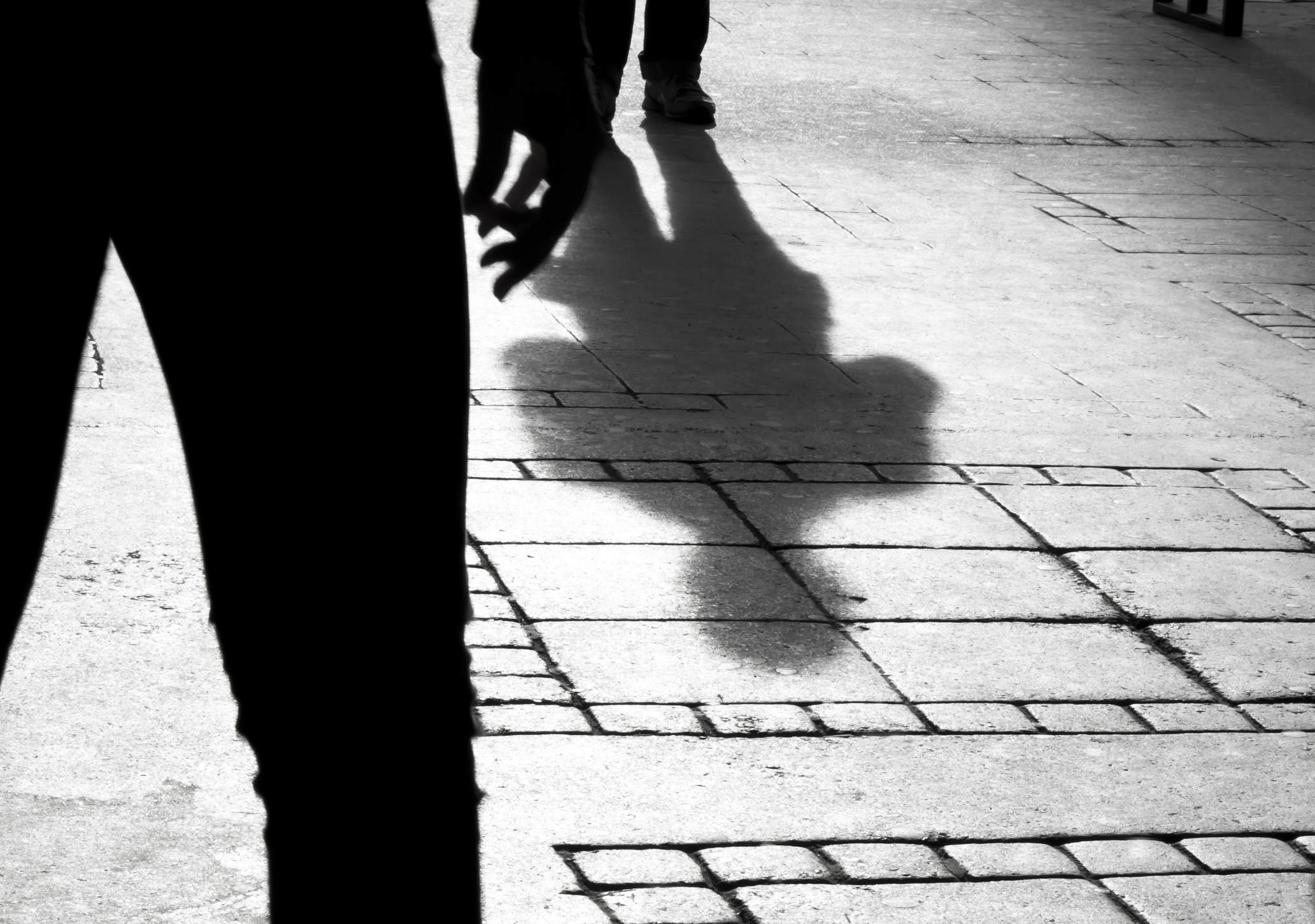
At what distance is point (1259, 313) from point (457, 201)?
474 cm

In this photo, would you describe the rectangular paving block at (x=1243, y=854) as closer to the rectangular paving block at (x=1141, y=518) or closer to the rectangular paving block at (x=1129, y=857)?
the rectangular paving block at (x=1129, y=857)

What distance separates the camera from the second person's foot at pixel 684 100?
26.8 ft

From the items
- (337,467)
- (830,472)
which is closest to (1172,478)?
(830,472)

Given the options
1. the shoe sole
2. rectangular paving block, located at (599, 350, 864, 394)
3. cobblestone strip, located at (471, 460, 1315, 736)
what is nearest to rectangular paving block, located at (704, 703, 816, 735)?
cobblestone strip, located at (471, 460, 1315, 736)

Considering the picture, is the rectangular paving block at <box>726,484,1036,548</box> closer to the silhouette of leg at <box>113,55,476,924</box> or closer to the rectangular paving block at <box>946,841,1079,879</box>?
the rectangular paving block at <box>946,841,1079,879</box>

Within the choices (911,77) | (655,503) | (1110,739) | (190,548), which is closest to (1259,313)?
(655,503)

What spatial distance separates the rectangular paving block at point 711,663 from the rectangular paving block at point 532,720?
0.07 m

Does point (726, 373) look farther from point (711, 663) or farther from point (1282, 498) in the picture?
point (711, 663)

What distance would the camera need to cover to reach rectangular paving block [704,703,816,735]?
9.04 ft

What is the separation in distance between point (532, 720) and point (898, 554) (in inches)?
40.2

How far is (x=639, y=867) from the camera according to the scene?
2326 millimetres

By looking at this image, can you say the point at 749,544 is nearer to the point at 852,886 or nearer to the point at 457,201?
the point at 852,886

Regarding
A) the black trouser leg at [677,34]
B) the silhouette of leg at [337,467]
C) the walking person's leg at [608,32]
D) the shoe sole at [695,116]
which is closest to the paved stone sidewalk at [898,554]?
the walking person's leg at [608,32]

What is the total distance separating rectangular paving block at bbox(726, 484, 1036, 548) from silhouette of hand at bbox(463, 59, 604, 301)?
2.13 meters
